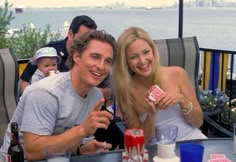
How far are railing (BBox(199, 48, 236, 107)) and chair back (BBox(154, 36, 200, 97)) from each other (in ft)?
2.52

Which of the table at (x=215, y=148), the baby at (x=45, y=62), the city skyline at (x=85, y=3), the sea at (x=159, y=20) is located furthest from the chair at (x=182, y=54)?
the table at (x=215, y=148)

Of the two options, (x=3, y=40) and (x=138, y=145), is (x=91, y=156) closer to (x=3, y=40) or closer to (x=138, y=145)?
(x=138, y=145)

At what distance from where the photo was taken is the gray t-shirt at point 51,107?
1.83 m

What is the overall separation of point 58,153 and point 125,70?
2.51ft

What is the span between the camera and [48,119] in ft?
6.13

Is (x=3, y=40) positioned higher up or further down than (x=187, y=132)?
higher up

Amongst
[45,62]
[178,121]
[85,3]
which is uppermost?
[85,3]

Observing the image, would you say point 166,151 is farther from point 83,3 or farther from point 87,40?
point 83,3

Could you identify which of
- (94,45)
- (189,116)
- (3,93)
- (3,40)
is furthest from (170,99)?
(3,40)

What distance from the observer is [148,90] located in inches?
91.9

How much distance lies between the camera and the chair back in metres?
3.48

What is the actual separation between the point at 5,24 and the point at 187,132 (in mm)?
2976

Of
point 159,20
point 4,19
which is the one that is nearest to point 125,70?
point 4,19

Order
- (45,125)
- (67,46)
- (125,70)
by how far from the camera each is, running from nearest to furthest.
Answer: (45,125), (125,70), (67,46)
